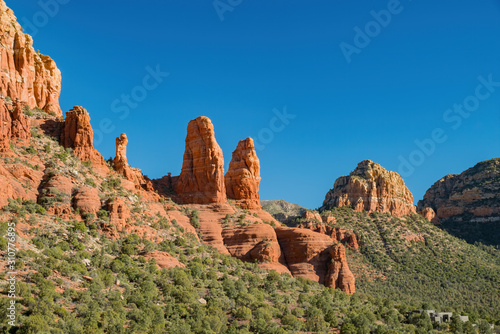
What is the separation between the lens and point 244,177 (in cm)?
8156

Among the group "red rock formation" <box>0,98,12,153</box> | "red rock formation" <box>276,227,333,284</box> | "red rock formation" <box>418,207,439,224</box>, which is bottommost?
"red rock formation" <box>276,227,333,284</box>

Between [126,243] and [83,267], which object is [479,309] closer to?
[126,243]

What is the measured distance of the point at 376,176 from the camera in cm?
13250

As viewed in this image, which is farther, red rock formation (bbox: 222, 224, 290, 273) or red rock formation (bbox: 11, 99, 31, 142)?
red rock formation (bbox: 222, 224, 290, 273)

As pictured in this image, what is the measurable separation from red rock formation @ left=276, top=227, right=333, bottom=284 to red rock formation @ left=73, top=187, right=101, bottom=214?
29.5m

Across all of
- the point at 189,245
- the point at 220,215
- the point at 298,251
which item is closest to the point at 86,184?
the point at 189,245

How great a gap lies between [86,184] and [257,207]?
107 feet

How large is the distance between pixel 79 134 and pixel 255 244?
28027mm

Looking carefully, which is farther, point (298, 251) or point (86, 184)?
point (298, 251)

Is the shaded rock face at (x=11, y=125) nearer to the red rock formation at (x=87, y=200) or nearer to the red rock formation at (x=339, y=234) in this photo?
the red rock formation at (x=87, y=200)

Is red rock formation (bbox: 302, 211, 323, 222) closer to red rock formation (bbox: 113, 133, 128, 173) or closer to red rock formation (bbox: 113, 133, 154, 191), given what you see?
red rock formation (bbox: 113, 133, 154, 191)

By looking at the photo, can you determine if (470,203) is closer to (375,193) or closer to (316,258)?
(375,193)

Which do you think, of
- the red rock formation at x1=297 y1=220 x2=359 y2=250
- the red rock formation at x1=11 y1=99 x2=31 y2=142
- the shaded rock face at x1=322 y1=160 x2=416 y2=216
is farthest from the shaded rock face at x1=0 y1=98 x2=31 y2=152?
the shaded rock face at x1=322 y1=160 x2=416 y2=216

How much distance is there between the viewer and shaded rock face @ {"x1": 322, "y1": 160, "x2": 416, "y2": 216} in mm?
128625
